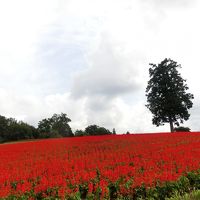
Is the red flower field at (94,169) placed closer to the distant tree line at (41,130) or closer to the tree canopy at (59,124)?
the distant tree line at (41,130)

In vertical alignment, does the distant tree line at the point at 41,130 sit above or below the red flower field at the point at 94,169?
above

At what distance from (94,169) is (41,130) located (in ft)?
196

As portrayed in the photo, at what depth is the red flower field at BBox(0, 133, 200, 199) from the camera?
13.1m

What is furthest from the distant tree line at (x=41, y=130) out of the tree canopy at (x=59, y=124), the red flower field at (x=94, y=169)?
the red flower field at (x=94, y=169)

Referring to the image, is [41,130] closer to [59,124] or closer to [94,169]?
[59,124]

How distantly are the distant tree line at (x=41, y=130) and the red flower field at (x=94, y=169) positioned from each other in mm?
39330

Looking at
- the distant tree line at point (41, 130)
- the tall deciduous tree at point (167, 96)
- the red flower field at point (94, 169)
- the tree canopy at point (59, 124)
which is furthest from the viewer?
the tree canopy at point (59, 124)

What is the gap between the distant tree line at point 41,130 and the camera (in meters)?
64.2

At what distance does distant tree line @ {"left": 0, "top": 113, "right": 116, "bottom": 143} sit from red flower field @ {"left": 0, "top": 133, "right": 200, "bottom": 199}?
129ft

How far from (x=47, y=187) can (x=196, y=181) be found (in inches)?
197

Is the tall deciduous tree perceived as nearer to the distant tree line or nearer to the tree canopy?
the distant tree line

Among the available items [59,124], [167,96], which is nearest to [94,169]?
[167,96]

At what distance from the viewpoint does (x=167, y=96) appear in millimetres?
53312

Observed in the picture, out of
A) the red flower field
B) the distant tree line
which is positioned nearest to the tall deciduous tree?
the distant tree line
